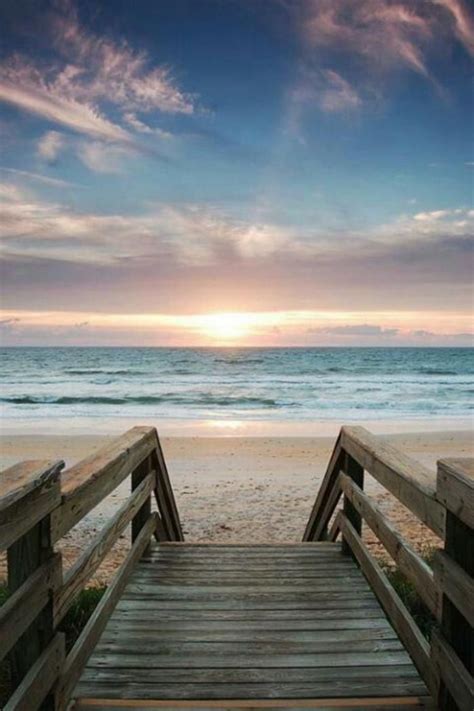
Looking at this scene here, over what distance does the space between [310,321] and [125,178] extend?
225 ft

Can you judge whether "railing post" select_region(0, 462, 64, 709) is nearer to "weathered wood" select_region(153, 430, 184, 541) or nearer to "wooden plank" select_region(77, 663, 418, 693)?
"wooden plank" select_region(77, 663, 418, 693)

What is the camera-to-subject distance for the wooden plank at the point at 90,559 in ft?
6.59

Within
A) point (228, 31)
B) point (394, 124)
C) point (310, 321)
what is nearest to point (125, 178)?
point (228, 31)

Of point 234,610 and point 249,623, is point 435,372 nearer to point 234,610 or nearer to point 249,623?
point 234,610

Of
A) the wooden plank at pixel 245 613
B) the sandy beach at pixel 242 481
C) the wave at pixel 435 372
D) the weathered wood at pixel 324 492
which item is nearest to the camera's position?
the wooden plank at pixel 245 613

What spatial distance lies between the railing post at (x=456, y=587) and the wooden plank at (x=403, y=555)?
0.30ft

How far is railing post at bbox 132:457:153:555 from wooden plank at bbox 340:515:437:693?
1.45 m

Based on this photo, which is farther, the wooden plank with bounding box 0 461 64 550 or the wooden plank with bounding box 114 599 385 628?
the wooden plank with bounding box 114 599 385 628

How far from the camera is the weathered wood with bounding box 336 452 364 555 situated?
391cm

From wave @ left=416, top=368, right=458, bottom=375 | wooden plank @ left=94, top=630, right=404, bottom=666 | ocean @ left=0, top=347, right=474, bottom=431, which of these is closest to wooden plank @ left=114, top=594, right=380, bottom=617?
wooden plank @ left=94, top=630, right=404, bottom=666

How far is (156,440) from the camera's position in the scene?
4270 mm

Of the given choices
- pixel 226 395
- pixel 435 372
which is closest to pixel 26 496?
pixel 226 395

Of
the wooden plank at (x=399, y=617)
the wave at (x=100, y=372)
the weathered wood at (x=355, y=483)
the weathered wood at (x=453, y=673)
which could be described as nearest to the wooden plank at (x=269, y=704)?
the wooden plank at (x=399, y=617)

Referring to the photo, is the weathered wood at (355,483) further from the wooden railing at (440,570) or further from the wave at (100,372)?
the wave at (100,372)
